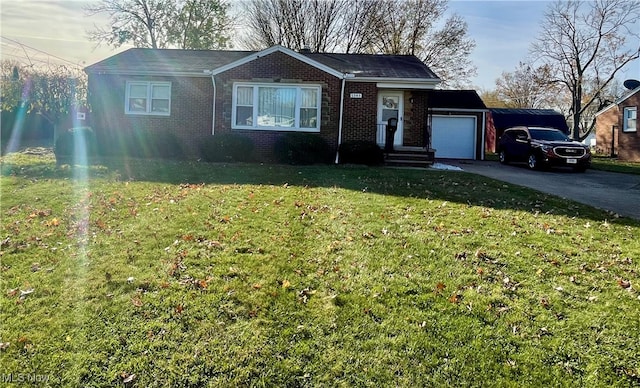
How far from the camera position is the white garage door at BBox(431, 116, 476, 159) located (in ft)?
73.8

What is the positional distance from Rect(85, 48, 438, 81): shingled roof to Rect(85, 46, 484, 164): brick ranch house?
60 mm

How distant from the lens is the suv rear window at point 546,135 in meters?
17.8

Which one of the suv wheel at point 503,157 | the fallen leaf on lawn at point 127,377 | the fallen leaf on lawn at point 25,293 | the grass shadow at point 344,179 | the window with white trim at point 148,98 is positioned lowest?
the fallen leaf on lawn at point 127,377

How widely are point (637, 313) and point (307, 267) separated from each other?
10.3 feet

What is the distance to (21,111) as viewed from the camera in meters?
24.9

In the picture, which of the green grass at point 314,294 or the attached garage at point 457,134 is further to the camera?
the attached garage at point 457,134

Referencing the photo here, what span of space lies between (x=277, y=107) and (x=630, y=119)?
2264cm

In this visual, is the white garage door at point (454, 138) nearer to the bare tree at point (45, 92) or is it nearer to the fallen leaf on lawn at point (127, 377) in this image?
the bare tree at point (45, 92)

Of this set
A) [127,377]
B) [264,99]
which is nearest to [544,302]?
[127,377]

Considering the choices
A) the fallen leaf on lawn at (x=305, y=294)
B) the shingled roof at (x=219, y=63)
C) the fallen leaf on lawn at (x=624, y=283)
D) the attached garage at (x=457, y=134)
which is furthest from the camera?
the attached garage at (x=457, y=134)

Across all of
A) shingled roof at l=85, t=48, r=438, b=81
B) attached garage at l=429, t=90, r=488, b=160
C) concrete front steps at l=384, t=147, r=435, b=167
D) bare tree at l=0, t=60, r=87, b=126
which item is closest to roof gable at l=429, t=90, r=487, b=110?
attached garage at l=429, t=90, r=488, b=160

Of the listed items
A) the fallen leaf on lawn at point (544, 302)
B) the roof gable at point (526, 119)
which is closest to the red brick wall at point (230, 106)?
the fallen leaf on lawn at point (544, 302)

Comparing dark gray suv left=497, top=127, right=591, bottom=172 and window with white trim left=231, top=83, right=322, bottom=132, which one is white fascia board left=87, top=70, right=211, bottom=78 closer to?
window with white trim left=231, top=83, right=322, bottom=132

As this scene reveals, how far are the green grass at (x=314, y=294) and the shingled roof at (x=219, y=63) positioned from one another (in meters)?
9.45
